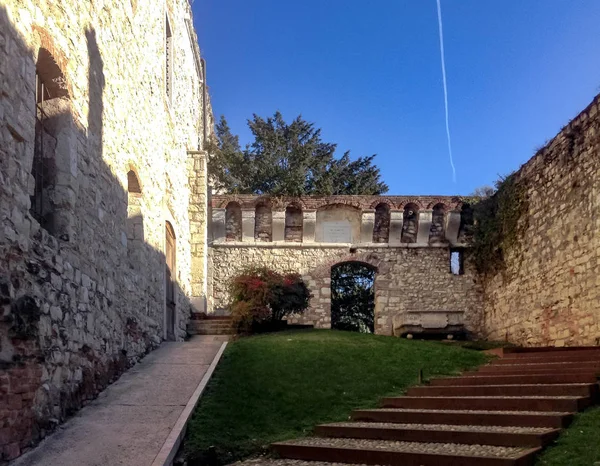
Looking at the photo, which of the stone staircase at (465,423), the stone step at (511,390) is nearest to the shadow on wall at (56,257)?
the stone staircase at (465,423)

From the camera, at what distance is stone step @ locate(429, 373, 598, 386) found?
24.0ft

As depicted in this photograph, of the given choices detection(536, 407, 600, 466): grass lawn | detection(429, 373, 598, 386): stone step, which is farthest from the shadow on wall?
detection(429, 373, 598, 386): stone step

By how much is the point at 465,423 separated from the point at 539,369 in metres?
2.40

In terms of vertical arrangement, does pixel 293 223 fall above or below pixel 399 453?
above

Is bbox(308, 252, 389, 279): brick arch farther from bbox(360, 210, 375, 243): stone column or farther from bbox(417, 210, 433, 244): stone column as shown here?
bbox(417, 210, 433, 244): stone column

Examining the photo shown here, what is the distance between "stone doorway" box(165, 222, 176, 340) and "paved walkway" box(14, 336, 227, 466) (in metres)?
2.79

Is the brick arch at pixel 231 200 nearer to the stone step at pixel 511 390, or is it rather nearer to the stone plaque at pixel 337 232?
the stone plaque at pixel 337 232

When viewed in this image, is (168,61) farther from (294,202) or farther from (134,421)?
(134,421)

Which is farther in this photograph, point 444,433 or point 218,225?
point 218,225

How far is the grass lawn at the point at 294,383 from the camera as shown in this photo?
6.81 m

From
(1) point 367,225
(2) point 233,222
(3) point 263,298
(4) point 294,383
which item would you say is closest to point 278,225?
(2) point 233,222

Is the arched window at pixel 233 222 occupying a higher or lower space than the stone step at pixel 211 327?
higher

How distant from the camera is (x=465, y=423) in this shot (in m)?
6.58

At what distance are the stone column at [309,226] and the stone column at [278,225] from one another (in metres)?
0.62
